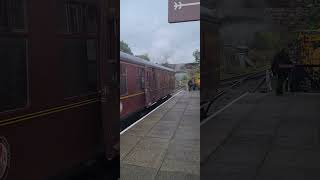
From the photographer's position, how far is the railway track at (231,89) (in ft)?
5.28

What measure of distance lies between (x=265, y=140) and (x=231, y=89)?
243mm

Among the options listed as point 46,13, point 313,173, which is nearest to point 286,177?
point 313,173

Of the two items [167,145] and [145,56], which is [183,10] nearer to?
[145,56]

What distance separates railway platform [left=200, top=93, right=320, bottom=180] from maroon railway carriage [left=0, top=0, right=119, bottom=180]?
45 cm

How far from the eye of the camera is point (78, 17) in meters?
1.52

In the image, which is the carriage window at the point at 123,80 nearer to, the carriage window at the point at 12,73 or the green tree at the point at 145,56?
the green tree at the point at 145,56

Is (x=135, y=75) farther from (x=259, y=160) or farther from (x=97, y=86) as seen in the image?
(x=259, y=160)

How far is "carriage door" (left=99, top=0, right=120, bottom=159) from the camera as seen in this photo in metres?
1.67

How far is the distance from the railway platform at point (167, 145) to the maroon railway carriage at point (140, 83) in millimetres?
123

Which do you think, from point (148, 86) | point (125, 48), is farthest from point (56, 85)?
point (148, 86)

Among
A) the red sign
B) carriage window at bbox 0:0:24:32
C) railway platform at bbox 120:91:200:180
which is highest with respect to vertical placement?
the red sign

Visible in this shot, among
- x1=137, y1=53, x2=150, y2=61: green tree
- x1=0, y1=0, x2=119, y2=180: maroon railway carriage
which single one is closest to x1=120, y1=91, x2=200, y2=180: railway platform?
x1=0, y1=0, x2=119, y2=180: maroon railway carriage

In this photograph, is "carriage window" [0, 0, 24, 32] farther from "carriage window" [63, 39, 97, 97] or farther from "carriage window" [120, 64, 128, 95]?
"carriage window" [120, 64, 128, 95]

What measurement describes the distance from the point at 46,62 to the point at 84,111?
32 cm
